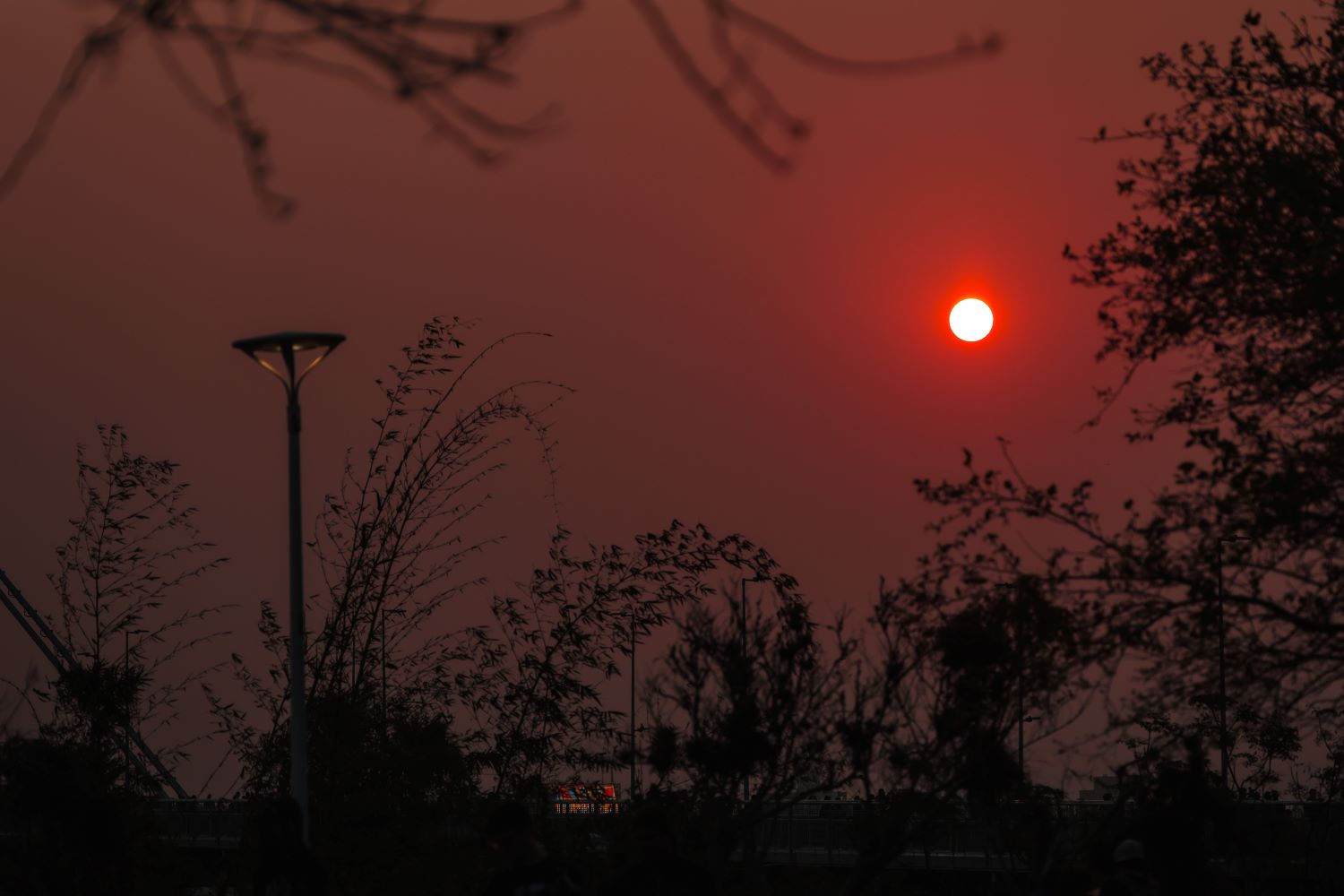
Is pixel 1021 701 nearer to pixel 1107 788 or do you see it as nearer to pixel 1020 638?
pixel 1020 638

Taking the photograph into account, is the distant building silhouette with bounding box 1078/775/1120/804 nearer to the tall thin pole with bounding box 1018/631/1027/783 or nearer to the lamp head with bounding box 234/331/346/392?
the tall thin pole with bounding box 1018/631/1027/783

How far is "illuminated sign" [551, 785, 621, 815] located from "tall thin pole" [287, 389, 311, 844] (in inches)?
150

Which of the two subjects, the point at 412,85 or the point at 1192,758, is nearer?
the point at 412,85

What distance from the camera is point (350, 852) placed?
19922 mm

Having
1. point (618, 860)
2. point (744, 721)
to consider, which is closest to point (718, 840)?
point (744, 721)

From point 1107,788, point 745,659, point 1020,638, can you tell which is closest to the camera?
point 1020,638

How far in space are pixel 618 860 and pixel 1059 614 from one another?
5.16 meters

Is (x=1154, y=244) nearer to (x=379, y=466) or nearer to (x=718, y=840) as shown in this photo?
(x=718, y=840)

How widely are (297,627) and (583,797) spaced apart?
15.0 feet

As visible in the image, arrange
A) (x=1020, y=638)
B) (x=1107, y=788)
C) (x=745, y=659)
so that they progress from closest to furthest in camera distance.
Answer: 1. (x=1020, y=638)
2. (x=745, y=659)
3. (x=1107, y=788)

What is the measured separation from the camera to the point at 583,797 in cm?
1998

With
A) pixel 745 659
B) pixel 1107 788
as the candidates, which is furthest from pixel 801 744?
pixel 1107 788

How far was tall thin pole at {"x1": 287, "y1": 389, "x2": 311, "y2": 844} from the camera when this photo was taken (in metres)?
15.9

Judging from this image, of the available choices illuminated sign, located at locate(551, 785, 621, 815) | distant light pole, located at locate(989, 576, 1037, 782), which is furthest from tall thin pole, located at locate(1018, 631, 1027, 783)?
illuminated sign, located at locate(551, 785, 621, 815)
